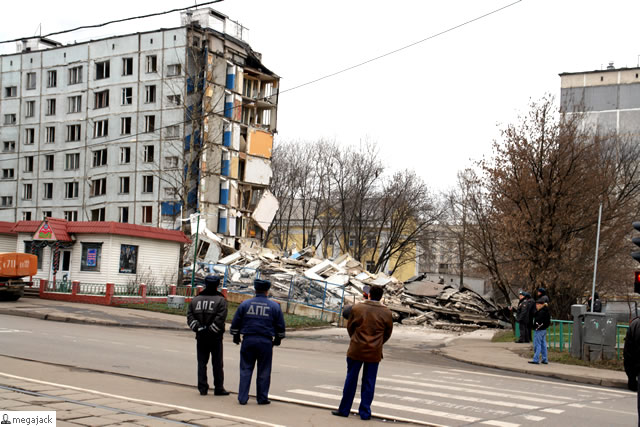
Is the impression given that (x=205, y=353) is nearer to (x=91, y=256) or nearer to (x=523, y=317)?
(x=523, y=317)

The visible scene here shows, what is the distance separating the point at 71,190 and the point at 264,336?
57349 millimetres

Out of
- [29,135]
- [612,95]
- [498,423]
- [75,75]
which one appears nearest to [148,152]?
[75,75]

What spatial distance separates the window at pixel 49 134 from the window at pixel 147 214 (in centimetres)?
1302

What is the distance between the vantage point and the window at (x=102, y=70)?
60281mm

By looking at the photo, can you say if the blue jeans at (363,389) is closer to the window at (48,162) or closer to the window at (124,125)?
the window at (124,125)

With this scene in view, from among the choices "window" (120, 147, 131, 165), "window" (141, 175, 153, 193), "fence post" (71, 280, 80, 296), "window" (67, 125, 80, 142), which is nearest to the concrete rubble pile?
"fence post" (71, 280, 80, 296)

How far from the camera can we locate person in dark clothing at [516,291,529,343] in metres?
22.5

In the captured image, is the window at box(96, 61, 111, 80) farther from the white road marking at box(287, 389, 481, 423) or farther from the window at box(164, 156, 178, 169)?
the white road marking at box(287, 389, 481, 423)

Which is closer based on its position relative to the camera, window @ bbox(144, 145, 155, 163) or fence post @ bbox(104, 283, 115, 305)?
fence post @ bbox(104, 283, 115, 305)

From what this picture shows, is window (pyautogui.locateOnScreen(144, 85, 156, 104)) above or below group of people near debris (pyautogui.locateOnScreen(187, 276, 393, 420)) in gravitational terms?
above

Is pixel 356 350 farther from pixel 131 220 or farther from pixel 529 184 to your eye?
pixel 131 220

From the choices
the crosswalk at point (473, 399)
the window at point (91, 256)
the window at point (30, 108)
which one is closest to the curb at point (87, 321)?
the window at point (91, 256)

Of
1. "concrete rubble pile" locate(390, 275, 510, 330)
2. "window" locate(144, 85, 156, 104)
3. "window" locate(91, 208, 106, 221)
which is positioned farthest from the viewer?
"window" locate(91, 208, 106, 221)

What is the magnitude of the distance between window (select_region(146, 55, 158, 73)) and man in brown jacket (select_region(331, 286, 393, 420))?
5256 centimetres
